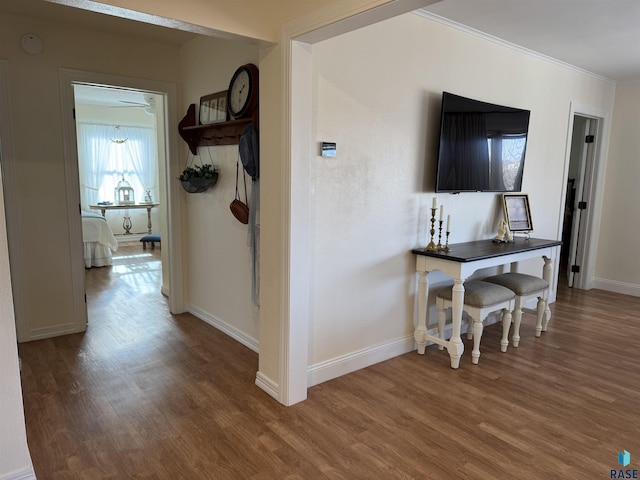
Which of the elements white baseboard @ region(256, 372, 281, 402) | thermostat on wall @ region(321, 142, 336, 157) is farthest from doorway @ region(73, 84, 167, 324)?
thermostat on wall @ region(321, 142, 336, 157)

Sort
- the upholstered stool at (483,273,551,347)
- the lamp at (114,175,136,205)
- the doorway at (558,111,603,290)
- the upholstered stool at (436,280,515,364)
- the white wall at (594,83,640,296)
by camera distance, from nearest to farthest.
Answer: the upholstered stool at (436,280,515,364) → the upholstered stool at (483,273,551,347) → the white wall at (594,83,640,296) → the doorway at (558,111,603,290) → the lamp at (114,175,136,205)

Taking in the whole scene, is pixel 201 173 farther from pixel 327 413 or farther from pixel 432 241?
pixel 327 413

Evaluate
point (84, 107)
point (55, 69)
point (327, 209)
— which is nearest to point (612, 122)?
point (327, 209)

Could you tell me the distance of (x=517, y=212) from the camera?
160 inches

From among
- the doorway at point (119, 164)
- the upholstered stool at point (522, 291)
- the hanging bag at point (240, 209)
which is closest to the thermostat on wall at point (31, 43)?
the hanging bag at point (240, 209)

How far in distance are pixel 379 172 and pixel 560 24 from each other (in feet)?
5.77

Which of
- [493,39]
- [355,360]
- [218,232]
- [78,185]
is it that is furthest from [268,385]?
[493,39]

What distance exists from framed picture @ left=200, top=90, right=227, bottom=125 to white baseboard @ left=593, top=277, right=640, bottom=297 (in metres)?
4.89

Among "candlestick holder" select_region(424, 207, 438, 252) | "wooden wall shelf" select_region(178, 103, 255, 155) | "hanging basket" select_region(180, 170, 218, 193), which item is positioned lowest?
"candlestick holder" select_region(424, 207, 438, 252)

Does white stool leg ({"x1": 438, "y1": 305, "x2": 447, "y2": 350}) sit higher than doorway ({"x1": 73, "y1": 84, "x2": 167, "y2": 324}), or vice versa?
doorway ({"x1": 73, "y1": 84, "x2": 167, "y2": 324})

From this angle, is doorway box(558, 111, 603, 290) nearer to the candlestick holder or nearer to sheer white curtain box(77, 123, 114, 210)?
the candlestick holder

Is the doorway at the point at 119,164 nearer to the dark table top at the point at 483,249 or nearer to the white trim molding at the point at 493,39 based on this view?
the dark table top at the point at 483,249

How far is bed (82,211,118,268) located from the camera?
6211mm

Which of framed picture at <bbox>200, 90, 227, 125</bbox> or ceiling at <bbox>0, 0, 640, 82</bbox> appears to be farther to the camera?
framed picture at <bbox>200, 90, 227, 125</bbox>
